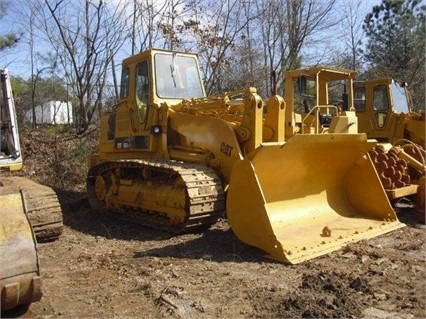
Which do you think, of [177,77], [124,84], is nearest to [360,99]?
[177,77]

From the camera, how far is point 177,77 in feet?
27.4

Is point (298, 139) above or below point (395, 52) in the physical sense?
below

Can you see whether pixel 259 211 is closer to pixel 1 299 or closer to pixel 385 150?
pixel 1 299

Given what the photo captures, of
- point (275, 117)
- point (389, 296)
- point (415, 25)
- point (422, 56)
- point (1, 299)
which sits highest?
point (415, 25)

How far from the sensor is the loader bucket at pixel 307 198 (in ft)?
18.4

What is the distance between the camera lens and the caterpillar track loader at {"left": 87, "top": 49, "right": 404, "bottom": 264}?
5812 millimetres

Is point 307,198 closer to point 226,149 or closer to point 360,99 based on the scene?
point 226,149

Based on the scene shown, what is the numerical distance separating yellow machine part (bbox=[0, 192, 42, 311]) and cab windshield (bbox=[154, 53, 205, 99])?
454cm

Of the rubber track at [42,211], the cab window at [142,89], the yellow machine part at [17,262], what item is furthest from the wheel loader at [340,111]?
the yellow machine part at [17,262]

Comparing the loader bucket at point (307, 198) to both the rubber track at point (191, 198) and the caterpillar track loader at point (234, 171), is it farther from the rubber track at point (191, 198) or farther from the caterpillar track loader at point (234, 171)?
the rubber track at point (191, 198)

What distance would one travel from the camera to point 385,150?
27.1ft

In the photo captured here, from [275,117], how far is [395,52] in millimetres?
20976

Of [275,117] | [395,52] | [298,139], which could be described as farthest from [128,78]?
[395,52]

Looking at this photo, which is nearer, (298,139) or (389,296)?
(389,296)
